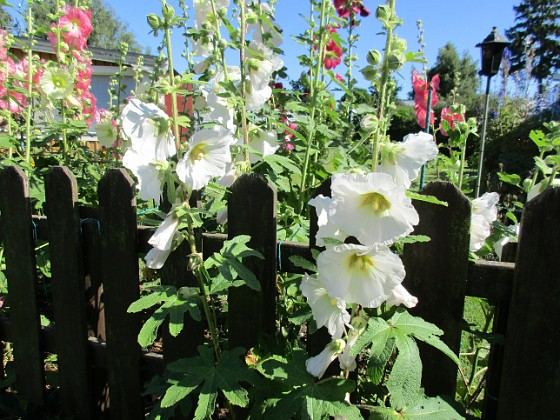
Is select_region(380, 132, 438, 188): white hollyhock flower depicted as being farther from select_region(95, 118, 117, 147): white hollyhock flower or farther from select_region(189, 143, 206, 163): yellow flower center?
select_region(95, 118, 117, 147): white hollyhock flower

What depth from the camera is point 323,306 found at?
120cm

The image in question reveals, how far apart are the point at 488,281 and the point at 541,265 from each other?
0.54 feet

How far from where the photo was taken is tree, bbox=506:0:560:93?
1379 inches

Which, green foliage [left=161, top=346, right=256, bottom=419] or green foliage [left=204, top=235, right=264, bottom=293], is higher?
green foliage [left=204, top=235, right=264, bottom=293]

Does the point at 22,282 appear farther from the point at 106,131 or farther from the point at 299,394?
the point at 299,394

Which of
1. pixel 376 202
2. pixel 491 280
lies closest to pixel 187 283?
pixel 376 202

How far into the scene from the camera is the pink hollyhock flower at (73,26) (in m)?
2.66

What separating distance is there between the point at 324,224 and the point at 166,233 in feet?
1.46

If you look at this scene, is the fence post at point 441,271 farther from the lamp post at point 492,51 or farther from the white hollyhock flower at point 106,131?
the lamp post at point 492,51

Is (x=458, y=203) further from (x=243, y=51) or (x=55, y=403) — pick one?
(x=55, y=403)

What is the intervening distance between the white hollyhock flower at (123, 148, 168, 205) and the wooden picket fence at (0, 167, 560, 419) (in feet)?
1.36

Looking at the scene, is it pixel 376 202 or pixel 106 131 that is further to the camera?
pixel 106 131

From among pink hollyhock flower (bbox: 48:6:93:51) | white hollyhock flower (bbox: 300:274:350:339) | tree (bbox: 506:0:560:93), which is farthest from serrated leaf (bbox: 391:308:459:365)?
tree (bbox: 506:0:560:93)

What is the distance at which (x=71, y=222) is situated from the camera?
2002 millimetres
